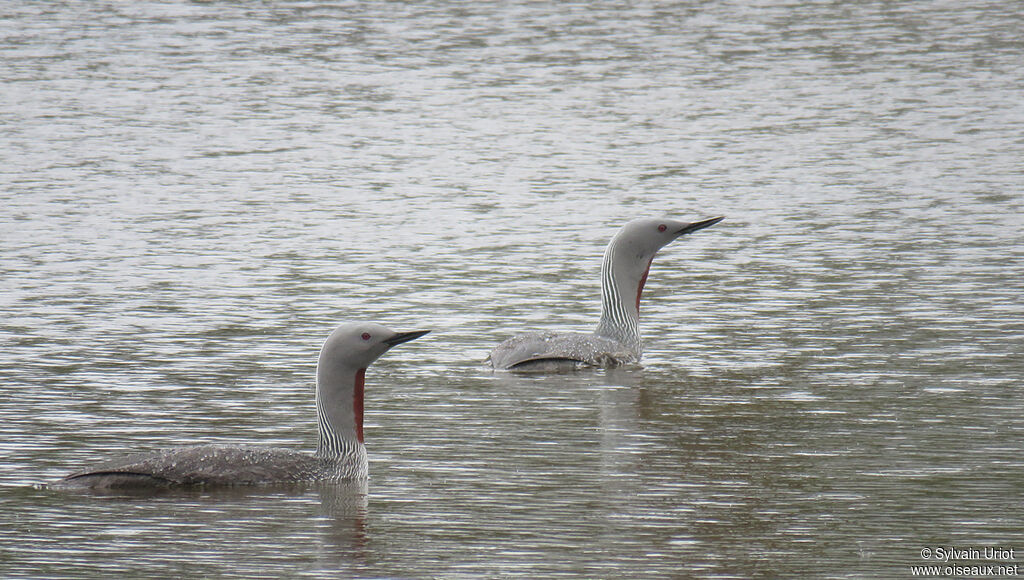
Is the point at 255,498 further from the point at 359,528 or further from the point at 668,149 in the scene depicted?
the point at 668,149

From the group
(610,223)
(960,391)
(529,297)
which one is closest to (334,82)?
(610,223)

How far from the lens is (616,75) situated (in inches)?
1257

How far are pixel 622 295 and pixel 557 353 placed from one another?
1207mm

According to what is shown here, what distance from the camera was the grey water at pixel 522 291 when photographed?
8.94 metres

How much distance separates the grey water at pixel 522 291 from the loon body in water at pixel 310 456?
13 cm

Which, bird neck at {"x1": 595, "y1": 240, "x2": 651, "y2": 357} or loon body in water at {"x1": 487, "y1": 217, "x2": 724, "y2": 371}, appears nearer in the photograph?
loon body in water at {"x1": 487, "y1": 217, "x2": 724, "y2": 371}

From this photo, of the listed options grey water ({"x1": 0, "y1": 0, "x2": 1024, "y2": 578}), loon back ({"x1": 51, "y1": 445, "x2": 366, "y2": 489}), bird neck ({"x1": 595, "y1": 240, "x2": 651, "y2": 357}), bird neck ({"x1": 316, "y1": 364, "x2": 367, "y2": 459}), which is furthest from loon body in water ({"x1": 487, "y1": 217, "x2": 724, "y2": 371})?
loon back ({"x1": 51, "y1": 445, "x2": 366, "y2": 489})

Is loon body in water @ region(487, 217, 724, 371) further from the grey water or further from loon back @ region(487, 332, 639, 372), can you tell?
the grey water

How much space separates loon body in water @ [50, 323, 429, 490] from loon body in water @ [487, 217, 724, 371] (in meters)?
3.17

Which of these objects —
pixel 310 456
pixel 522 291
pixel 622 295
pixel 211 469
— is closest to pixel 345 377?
pixel 310 456

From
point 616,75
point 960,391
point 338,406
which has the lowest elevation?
point 616,75

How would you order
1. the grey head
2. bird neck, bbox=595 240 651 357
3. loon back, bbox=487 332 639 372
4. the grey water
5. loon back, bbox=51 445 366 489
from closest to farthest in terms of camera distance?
1. the grey water
2. loon back, bbox=51 445 366 489
3. the grey head
4. loon back, bbox=487 332 639 372
5. bird neck, bbox=595 240 651 357

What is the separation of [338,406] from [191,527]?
1.26m

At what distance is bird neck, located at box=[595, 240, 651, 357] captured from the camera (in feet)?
45.2
